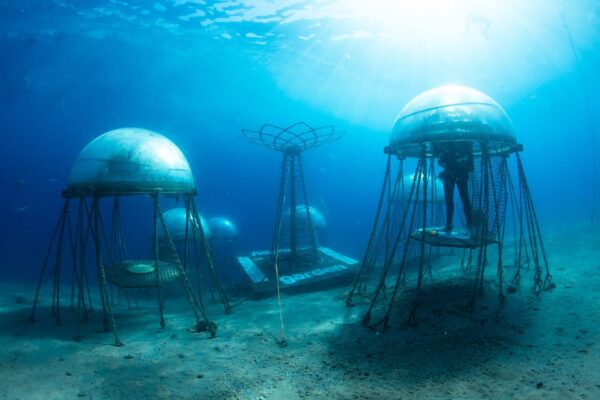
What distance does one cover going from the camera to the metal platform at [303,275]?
12.3 meters

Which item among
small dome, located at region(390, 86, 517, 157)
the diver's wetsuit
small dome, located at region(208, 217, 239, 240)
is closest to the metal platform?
the diver's wetsuit

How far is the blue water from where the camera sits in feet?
84.3

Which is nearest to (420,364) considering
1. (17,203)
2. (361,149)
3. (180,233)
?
(180,233)

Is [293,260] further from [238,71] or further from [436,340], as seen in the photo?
[238,71]

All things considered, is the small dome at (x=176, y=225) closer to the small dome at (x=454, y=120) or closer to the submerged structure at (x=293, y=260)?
the submerged structure at (x=293, y=260)

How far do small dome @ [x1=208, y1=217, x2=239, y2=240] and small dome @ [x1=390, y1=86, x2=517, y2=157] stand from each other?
1707 centimetres

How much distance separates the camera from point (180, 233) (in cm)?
1759

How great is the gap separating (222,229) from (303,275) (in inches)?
421

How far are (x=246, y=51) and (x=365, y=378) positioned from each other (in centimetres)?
3310

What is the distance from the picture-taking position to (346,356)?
19.0 ft

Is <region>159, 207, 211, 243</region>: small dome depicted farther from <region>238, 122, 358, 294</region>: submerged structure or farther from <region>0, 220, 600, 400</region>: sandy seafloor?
<region>0, 220, 600, 400</region>: sandy seafloor

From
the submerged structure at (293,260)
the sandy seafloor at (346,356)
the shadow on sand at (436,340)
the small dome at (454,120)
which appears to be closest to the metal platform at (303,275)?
the submerged structure at (293,260)

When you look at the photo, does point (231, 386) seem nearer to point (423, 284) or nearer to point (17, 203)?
point (423, 284)

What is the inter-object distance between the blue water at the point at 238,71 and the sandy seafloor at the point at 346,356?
25.1 feet
